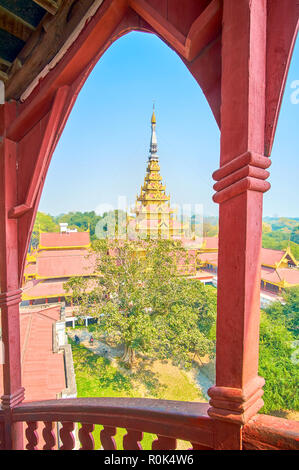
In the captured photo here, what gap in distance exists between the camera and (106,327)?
575cm

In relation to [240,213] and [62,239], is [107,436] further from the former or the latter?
[62,239]

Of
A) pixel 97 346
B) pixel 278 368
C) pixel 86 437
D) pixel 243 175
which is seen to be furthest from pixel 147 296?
pixel 243 175

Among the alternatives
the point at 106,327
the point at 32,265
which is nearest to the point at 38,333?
the point at 106,327

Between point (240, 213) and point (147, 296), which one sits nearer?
point (240, 213)

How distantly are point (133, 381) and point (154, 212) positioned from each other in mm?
6193

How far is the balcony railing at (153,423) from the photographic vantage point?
482 mm

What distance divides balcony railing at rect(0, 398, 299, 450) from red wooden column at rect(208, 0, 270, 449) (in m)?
0.03

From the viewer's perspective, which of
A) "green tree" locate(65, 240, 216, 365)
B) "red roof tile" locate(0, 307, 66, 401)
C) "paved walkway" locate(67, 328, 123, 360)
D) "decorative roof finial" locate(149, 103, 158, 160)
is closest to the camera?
"red roof tile" locate(0, 307, 66, 401)

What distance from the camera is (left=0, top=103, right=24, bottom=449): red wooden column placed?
47.6 inches

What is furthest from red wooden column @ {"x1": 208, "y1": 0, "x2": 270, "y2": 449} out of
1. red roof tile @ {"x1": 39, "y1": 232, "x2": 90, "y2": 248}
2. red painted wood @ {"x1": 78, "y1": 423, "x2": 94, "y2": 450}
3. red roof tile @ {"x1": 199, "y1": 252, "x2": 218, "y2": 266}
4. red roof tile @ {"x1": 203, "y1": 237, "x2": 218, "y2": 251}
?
red roof tile @ {"x1": 203, "y1": 237, "x2": 218, "y2": 251}

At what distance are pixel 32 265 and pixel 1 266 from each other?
438 inches

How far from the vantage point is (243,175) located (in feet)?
1.65

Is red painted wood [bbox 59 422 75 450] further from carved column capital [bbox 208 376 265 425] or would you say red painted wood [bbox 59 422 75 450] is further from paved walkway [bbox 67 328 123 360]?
paved walkway [bbox 67 328 123 360]
